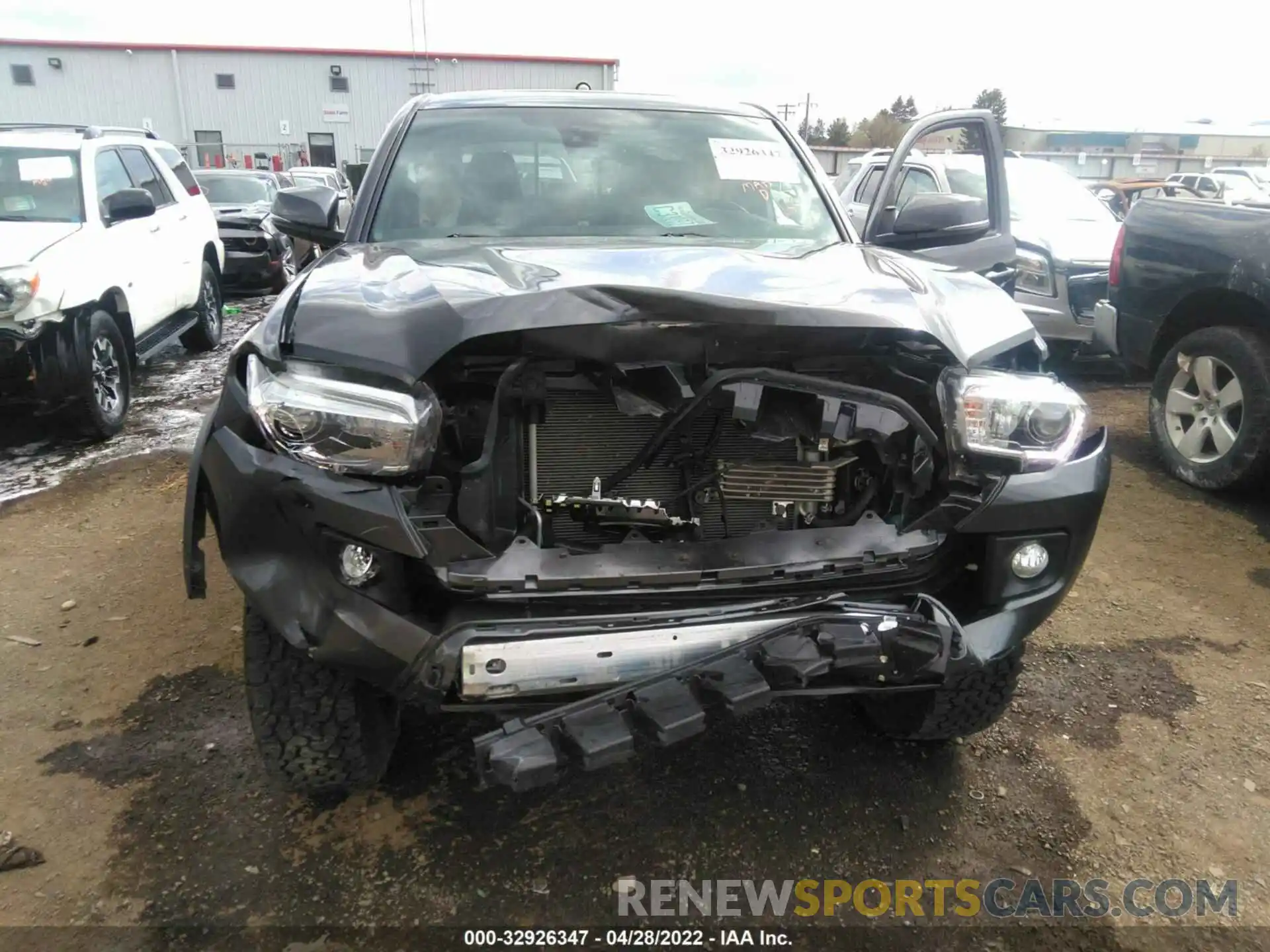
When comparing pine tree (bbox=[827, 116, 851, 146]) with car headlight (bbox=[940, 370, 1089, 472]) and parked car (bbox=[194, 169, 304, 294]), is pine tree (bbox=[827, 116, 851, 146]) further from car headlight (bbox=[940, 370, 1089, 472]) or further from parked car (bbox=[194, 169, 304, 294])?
car headlight (bbox=[940, 370, 1089, 472])

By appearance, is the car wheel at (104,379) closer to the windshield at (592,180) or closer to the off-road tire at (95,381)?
the off-road tire at (95,381)

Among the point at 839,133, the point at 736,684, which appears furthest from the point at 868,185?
the point at 839,133

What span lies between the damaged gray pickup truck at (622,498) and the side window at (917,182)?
20.0 feet

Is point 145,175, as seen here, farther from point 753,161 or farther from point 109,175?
point 753,161

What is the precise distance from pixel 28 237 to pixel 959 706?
17.6 ft

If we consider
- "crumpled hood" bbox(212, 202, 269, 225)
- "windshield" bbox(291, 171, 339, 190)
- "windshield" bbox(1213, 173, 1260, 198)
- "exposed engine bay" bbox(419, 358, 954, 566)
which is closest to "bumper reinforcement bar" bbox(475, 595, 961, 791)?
"exposed engine bay" bbox(419, 358, 954, 566)

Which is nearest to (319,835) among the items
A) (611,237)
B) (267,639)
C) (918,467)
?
(267,639)

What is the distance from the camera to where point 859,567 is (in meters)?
2.04

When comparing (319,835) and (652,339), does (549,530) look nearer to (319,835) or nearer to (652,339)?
(652,339)

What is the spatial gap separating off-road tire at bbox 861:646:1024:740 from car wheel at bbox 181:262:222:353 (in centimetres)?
703

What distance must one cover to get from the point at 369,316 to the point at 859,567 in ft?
4.00

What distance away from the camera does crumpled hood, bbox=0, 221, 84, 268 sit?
4.82 meters

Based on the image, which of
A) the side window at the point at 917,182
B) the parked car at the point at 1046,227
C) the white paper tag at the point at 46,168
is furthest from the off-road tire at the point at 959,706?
the side window at the point at 917,182

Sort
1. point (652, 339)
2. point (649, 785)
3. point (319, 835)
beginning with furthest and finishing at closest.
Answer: point (649, 785), point (319, 835), point (652, 339)
